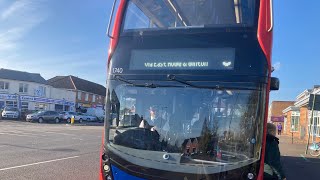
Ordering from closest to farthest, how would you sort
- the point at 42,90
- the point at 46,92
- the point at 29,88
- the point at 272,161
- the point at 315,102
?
the point at 272,161 → the point at 315,102 → the point at 29,88 → the point at 42,90 → the point at 46,92

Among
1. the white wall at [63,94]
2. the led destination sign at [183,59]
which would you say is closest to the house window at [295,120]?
the white wall at [63,94]

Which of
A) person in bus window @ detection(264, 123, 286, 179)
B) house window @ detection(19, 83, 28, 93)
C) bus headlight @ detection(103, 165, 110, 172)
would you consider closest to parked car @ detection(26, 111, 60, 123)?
house window @ detection(19, 83, 28, 93)

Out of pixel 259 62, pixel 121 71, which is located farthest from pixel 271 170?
pixel 121 71

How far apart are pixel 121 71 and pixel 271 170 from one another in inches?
106

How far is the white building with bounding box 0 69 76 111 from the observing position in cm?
5409

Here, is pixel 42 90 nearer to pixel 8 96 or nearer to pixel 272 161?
pixel 8 96

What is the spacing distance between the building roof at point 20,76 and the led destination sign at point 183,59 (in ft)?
177

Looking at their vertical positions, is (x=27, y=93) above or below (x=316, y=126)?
above

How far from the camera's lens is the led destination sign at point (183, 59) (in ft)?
16.9

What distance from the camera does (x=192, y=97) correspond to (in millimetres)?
5121

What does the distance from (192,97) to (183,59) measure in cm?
61

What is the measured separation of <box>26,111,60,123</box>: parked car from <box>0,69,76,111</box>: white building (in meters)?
8.71

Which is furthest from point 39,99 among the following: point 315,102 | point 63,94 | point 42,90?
point 315,102

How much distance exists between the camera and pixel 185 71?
206 inches
